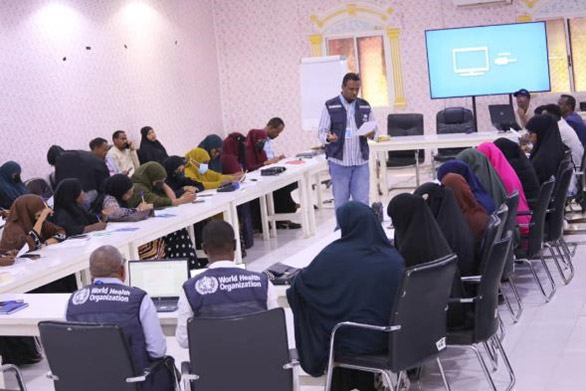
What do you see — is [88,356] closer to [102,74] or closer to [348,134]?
[348,134]

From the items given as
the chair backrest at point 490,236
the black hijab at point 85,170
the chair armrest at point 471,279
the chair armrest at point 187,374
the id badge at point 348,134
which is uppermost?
the id badge at point 348,134

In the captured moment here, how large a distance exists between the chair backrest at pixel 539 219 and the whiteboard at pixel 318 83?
6.51 meters

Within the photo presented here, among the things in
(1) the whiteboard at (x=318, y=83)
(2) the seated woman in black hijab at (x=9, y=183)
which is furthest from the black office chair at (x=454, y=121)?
(2) the seated woman in black hijab at (x=9, y=183)

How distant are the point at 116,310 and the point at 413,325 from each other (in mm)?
1203

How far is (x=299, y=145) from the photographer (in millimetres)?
15336

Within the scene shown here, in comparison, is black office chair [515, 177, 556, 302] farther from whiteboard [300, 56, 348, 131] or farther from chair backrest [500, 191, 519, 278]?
whiteboard [300, 56, 348, 131]

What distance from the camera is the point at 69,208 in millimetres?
7027

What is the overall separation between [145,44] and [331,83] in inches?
105

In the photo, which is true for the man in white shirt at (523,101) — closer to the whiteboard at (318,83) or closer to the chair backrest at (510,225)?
the whiteboard at (318,83)

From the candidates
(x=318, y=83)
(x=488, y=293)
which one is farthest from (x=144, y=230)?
(x=318, y=83)

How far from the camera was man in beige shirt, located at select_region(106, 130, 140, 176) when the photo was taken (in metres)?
11.7

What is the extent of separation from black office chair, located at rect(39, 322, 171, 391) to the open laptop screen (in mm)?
879

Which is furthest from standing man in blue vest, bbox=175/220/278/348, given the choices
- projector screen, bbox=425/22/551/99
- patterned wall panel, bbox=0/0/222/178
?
projector screen, bbox=425/22/551/99

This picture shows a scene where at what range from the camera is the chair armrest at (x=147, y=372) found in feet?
12.2
